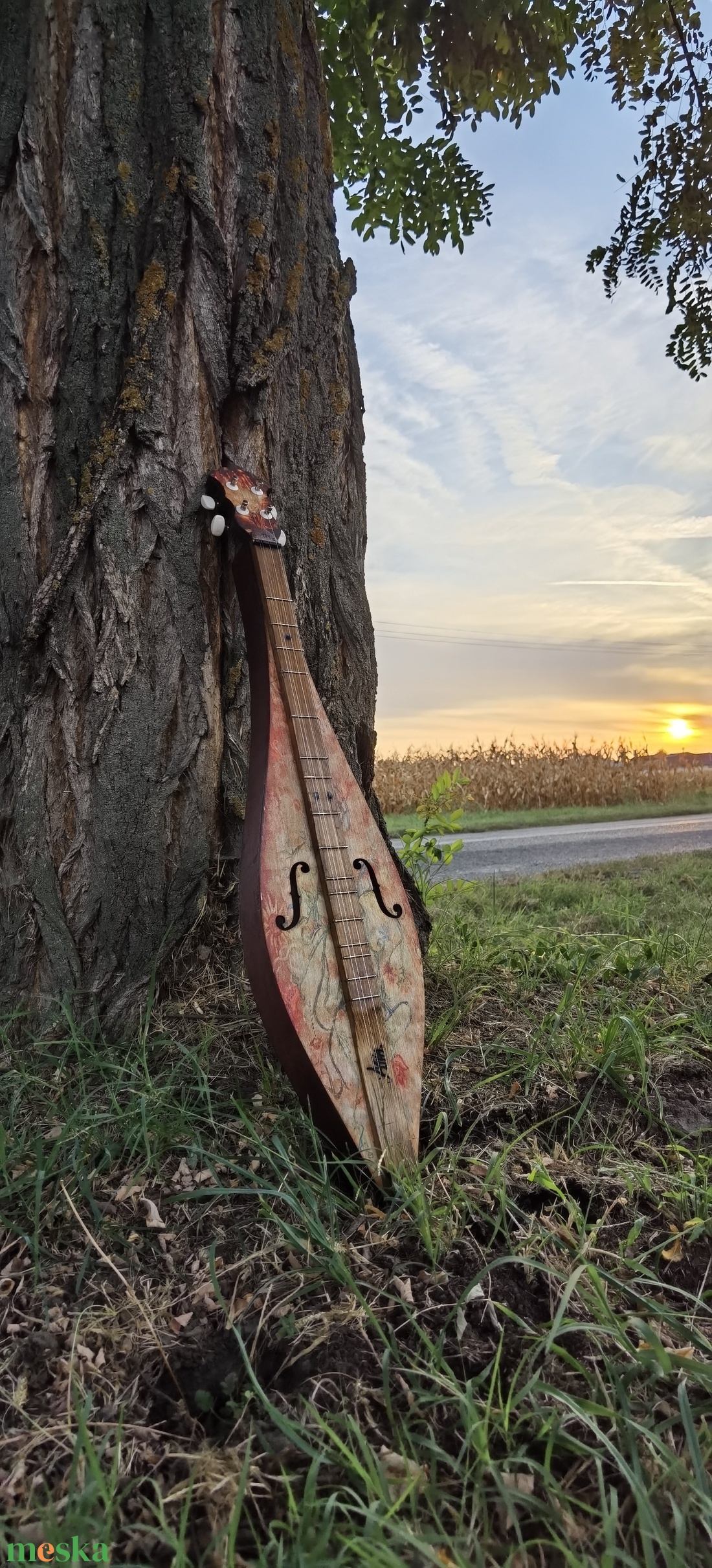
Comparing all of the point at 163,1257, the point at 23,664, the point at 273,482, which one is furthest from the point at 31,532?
the point at 163,1257

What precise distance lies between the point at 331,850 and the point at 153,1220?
32.2 inches

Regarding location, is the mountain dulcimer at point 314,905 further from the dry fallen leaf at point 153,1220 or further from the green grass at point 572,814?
the green grass at point 572,814

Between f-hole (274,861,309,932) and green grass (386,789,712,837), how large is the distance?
7.93 m

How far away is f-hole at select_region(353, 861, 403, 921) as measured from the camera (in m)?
Result: 2.20

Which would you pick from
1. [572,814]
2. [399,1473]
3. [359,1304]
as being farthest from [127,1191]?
[572,814]

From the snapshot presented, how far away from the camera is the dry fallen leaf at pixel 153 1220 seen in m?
1.80

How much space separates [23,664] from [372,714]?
102 cm

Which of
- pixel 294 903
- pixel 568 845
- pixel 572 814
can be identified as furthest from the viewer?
pixel 572 814

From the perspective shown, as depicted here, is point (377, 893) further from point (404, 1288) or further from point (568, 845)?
point (568, 845)

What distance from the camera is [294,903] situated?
200cm

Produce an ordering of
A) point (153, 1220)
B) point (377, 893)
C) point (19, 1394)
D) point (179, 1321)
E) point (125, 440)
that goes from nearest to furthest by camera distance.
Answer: point (19, 1394)
point (179, 1321)
point (153, 1220)
point (377, 893)
point (125, 440)

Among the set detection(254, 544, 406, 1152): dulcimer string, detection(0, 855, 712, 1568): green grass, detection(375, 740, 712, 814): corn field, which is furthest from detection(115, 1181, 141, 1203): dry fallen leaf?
detection(375, 740, 712, 814): corn field

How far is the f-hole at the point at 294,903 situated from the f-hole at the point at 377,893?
0.62 feet

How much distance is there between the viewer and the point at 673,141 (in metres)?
4.82
